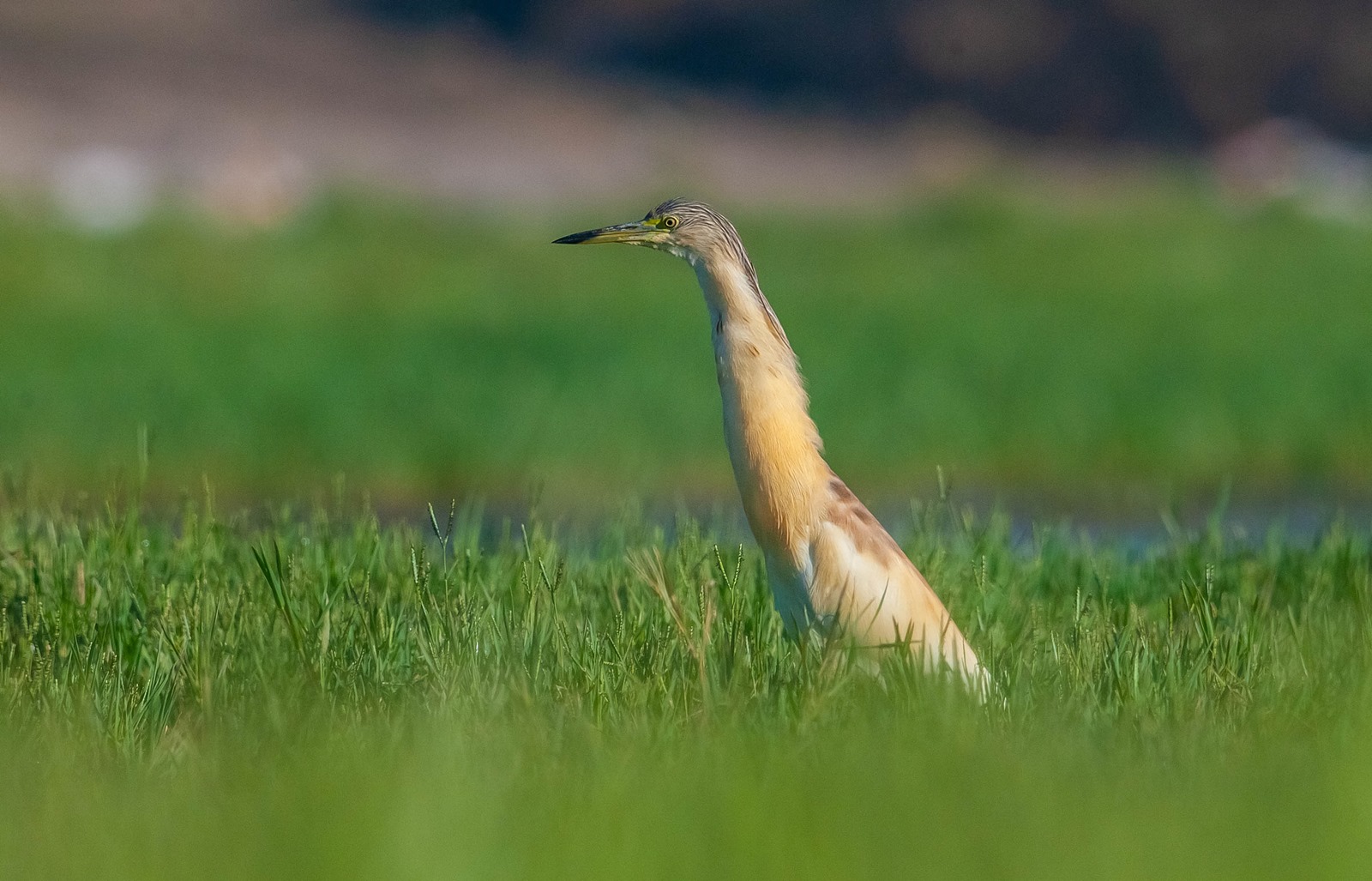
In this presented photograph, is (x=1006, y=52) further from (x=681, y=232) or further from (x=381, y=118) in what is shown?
(x=681, y=232)

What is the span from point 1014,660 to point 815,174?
56.9 ft

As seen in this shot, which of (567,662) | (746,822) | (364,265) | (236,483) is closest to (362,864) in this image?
(746,822)

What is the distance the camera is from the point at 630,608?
4.63m

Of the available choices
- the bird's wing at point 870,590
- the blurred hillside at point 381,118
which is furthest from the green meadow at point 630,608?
the blurred hillside at point 381,118

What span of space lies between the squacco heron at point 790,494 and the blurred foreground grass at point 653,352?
381 cm

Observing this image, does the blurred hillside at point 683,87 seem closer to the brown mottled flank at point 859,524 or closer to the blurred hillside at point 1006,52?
the blurred hillside at point 1006,52

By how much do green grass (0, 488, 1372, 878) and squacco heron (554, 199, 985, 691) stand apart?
0.14 m

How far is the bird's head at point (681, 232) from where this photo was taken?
4.21m

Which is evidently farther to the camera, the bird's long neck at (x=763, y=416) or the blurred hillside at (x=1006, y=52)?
the blurred hillside at (x=1006, y=52)

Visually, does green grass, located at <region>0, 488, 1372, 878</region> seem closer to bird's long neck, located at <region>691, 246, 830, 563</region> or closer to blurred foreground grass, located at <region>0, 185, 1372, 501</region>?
bird's long neck, located at <region>691, 246, 830, 563</region>

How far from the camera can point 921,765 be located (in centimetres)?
320

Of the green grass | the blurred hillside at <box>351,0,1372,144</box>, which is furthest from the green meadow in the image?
the blurred hillside at <box>351,0,1372,144</box>

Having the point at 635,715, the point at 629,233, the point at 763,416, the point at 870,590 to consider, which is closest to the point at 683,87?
the point at 629,233

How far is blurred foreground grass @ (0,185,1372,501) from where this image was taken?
9148mm
